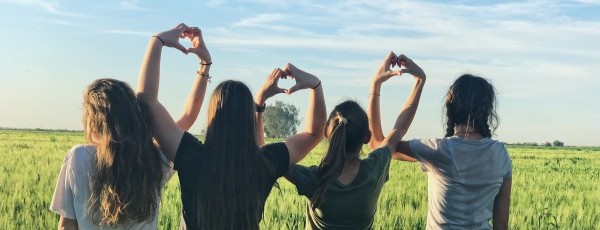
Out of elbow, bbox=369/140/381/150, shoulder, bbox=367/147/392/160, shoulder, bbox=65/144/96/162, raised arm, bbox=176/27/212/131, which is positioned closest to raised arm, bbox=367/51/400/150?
elbow, bbox=369/140/381/150

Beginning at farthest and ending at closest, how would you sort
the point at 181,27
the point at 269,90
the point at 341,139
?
the point at 181,27 → the point at 269,90 → the point at 341,139

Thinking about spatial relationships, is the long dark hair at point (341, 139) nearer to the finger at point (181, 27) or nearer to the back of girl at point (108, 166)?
the back of girl at point (108, 166)

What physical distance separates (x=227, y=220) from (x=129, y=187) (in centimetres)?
45

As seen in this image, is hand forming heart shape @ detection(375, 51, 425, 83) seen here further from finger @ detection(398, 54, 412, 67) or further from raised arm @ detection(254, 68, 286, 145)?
raised arm @ detection(254, 68, 286, 145)

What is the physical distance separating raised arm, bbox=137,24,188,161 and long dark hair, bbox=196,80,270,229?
18 centimetres

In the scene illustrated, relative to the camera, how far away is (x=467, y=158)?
3041mm

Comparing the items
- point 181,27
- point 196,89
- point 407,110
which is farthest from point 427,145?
point 181,27

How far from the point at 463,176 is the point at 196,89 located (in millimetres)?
1430

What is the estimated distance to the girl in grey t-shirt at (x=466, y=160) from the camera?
3.04m

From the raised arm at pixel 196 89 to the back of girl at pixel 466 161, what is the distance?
3.71 feet

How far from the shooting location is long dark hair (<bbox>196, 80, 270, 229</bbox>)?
2697mm

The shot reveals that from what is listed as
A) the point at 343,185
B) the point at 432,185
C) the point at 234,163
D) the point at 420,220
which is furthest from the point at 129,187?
the point at 420,220

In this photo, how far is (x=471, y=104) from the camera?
304 centimetres

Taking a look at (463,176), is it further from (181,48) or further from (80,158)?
(80,158)
